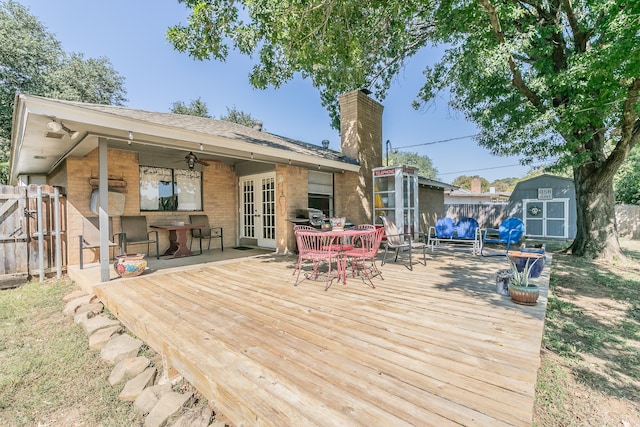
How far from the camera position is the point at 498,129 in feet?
29.9

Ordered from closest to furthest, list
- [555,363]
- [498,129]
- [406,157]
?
1. [555,363]
2. [498,129]
3. [406,157]

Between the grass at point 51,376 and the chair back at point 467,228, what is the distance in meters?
7.98

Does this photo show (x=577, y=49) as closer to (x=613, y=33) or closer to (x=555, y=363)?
(x=613, y=33)

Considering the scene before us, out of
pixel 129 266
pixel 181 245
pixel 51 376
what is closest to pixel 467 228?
pixel 181 245

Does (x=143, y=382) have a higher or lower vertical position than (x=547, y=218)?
lower

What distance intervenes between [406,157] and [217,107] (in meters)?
38.9

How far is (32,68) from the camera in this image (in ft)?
49.7

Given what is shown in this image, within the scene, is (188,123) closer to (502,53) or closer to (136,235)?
(136,235)

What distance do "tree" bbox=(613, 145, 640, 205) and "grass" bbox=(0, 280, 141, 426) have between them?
20420 mm

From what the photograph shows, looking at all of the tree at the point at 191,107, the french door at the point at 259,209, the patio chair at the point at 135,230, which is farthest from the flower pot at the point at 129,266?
the tree at the point at 191,107

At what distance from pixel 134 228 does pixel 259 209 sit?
122 inches

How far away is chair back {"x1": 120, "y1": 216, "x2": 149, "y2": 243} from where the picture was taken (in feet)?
19.7

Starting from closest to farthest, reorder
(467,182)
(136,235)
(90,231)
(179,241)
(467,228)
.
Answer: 1. (90,231)
2. (136,235)
3. (179,241)
4. (467,228)
5. (467,182)

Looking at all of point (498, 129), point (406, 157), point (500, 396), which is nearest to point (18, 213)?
point (500, 396)
